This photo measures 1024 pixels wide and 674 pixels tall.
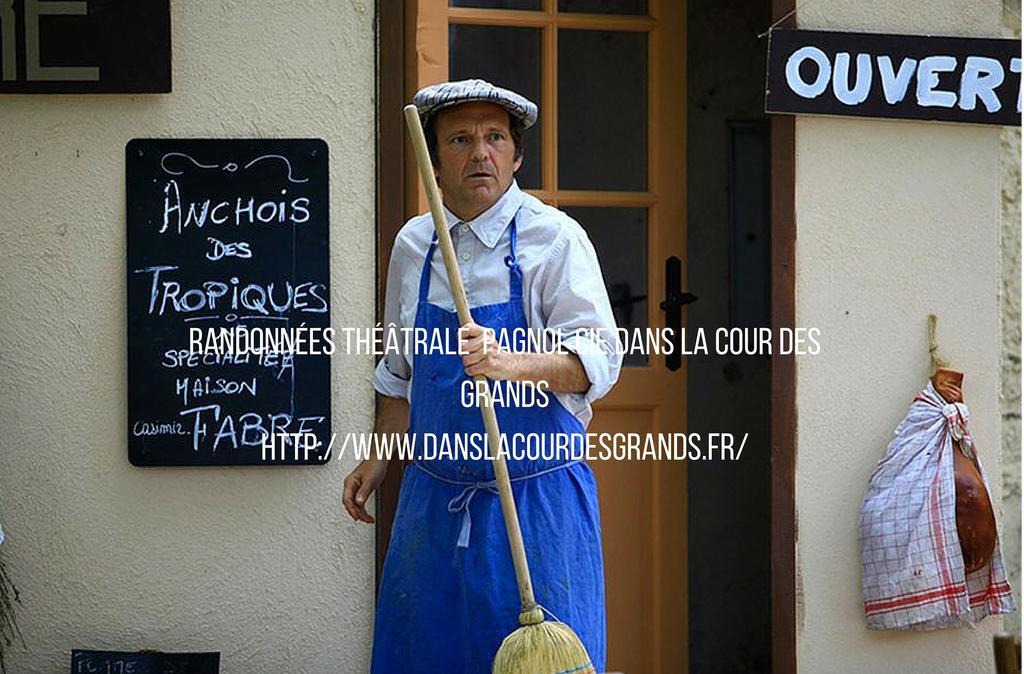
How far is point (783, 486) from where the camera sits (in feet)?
15.8

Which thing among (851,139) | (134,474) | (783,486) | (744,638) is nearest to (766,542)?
(744,638)

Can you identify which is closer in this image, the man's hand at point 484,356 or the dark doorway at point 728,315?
the man's hand at point 484,356

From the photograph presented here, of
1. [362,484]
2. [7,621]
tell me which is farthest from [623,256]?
[7,621]

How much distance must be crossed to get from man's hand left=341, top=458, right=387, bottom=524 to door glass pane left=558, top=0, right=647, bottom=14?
7.16 feet

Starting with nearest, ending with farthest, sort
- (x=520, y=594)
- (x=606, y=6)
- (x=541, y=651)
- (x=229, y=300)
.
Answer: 1. (x=541, y=651)
2. (x=520, y=594)
3. (x=229, y=300)
4. (x=606, y=6)

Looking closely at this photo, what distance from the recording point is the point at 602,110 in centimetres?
530

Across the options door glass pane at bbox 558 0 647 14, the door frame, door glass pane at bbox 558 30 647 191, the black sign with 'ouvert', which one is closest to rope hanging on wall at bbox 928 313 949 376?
the door frame

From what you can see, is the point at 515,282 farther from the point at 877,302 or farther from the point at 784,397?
the point at 877,302

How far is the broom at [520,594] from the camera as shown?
9.96 ft

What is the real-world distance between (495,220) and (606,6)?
209 cm

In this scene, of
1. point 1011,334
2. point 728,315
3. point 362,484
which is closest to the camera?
point 362,484

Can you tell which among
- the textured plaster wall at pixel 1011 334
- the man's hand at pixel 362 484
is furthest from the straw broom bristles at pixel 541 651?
the textured plaster wall at pixel 1011 334

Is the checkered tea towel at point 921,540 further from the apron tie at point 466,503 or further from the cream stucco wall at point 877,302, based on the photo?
the apron tie at point 466,503

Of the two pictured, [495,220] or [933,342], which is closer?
[495,220]
